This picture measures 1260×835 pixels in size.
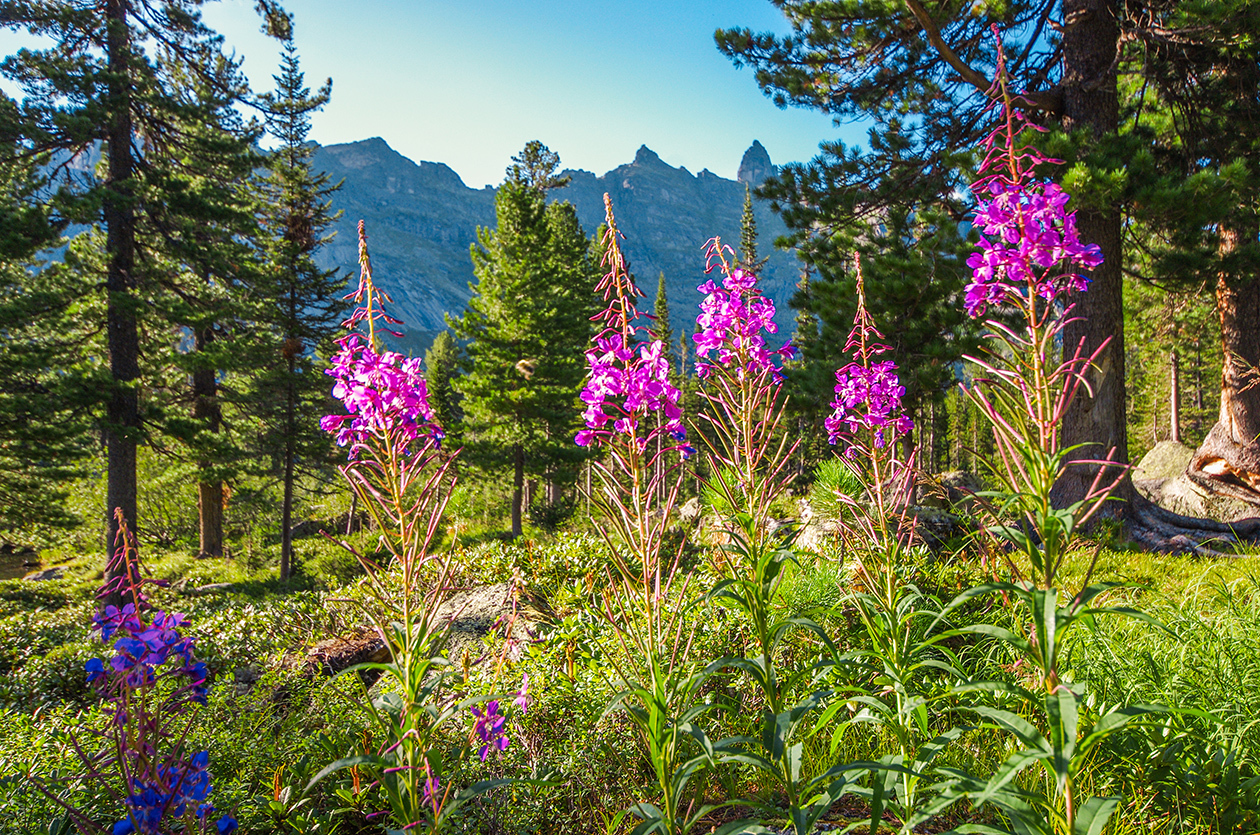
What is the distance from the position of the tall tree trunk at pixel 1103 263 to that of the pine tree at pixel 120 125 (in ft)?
44.2

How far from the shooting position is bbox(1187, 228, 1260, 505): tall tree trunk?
826 centimetres

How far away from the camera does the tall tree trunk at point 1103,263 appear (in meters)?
6.27

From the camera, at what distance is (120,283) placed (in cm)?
1037

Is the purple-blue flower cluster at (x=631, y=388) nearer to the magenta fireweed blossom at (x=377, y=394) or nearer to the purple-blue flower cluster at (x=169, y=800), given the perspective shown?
the magenta fireweed blossom at (x=377, y=394)

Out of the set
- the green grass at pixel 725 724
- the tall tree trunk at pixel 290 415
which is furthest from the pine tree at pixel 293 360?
the green grass at pixel 725 724

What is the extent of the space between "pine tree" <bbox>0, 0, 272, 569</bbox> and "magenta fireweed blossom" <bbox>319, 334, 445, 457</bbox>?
10.6m

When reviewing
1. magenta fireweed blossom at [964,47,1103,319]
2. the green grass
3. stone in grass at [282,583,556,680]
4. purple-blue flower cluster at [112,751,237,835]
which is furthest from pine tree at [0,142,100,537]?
magenta fireweed blossom at [964,47,1103,319]

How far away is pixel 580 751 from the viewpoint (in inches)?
109

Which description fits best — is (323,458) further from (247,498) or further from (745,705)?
(745,705)

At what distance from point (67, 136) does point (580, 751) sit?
1329cm

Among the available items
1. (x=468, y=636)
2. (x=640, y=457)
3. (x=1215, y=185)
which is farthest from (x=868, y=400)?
(x=1215, y=185)

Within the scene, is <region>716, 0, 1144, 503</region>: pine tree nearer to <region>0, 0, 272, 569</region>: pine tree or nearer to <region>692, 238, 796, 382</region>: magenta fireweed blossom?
<region>692, 238, 796, 382</region>: magenta fireweed blossom

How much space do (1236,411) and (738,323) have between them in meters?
10.8

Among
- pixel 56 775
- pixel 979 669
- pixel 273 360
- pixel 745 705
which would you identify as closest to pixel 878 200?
pixel 979 669
